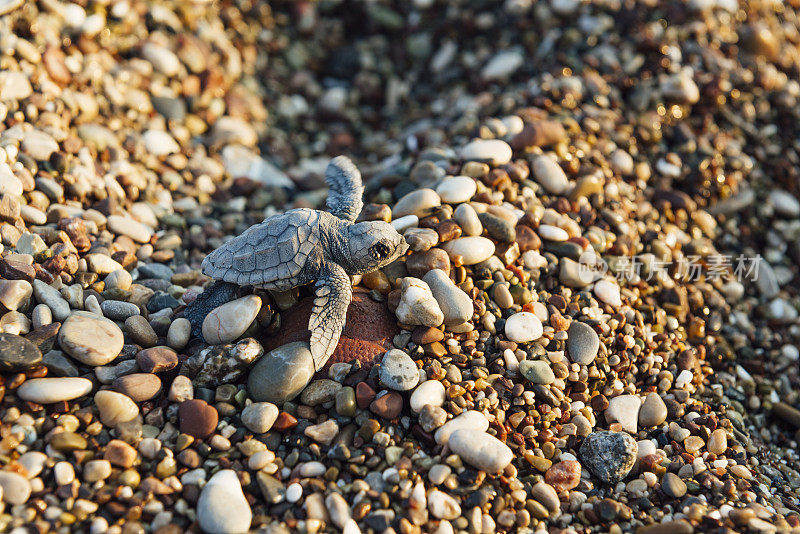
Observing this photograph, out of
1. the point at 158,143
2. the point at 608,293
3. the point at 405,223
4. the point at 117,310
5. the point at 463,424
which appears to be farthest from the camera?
the point at 158,143

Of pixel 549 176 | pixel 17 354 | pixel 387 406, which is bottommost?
pixel 387 406

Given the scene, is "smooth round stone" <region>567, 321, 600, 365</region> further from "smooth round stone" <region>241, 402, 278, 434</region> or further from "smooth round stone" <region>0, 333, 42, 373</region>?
"smooth round stone" <region>0, 333, 42, 373</region>

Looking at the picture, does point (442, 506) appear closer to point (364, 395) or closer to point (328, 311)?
point (364, 395)

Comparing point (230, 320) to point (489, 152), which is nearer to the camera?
point (230, 320)

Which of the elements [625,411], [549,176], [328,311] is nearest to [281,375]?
[328,311]

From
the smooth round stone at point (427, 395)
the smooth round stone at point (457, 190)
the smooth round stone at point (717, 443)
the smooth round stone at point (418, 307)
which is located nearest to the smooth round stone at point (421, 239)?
the smooth round stone at point (418, 307)

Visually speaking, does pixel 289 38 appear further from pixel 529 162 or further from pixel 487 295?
pixel 487 295

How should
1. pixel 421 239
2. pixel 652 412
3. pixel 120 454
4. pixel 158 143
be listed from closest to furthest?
1. pixel 120 454
2. pixel 652 412
3. pixel 421 239
4. pixel 158 143
